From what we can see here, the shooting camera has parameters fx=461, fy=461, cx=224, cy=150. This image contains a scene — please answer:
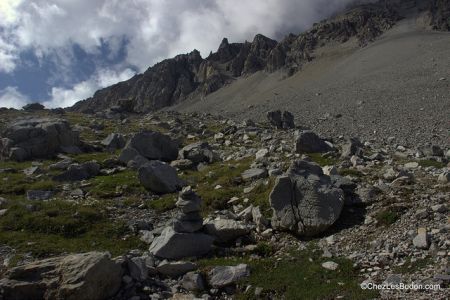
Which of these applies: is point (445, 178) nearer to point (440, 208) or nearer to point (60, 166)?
point (440, 208)

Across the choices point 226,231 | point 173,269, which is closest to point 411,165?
point 226,231

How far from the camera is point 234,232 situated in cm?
2214

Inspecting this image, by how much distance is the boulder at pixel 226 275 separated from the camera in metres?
17.6

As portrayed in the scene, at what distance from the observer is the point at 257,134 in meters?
59.3

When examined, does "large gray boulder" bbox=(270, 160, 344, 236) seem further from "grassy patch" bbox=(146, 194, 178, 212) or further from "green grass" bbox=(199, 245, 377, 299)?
"grassy patch" bbox=(146, 194, 178, 212)

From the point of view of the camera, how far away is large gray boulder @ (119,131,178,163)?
4528 cm

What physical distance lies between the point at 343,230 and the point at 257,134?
127 feet

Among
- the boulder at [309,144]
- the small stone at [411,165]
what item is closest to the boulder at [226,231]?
the small stone at [411,165]

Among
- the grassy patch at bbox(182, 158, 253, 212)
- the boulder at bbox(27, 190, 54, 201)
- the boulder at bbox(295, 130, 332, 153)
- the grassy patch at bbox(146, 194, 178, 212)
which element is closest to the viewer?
the grassy patch at bbox(182, 158, 253, 212)

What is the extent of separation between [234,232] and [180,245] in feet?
9.52

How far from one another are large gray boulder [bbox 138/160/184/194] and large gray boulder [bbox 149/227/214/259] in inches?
415

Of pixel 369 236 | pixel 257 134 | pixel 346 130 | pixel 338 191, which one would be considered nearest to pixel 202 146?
pixel 257 134

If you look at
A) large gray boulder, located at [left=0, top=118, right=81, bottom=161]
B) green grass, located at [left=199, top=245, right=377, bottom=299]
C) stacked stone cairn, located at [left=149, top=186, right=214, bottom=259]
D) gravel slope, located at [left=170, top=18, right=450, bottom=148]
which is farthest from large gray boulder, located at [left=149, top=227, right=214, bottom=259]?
gravel slope, located at [left=170, top=18, right=450, bottom=148]

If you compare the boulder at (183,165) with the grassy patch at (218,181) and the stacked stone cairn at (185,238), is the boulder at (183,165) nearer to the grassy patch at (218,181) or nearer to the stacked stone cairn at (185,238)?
the grassy patch at (218,181)
